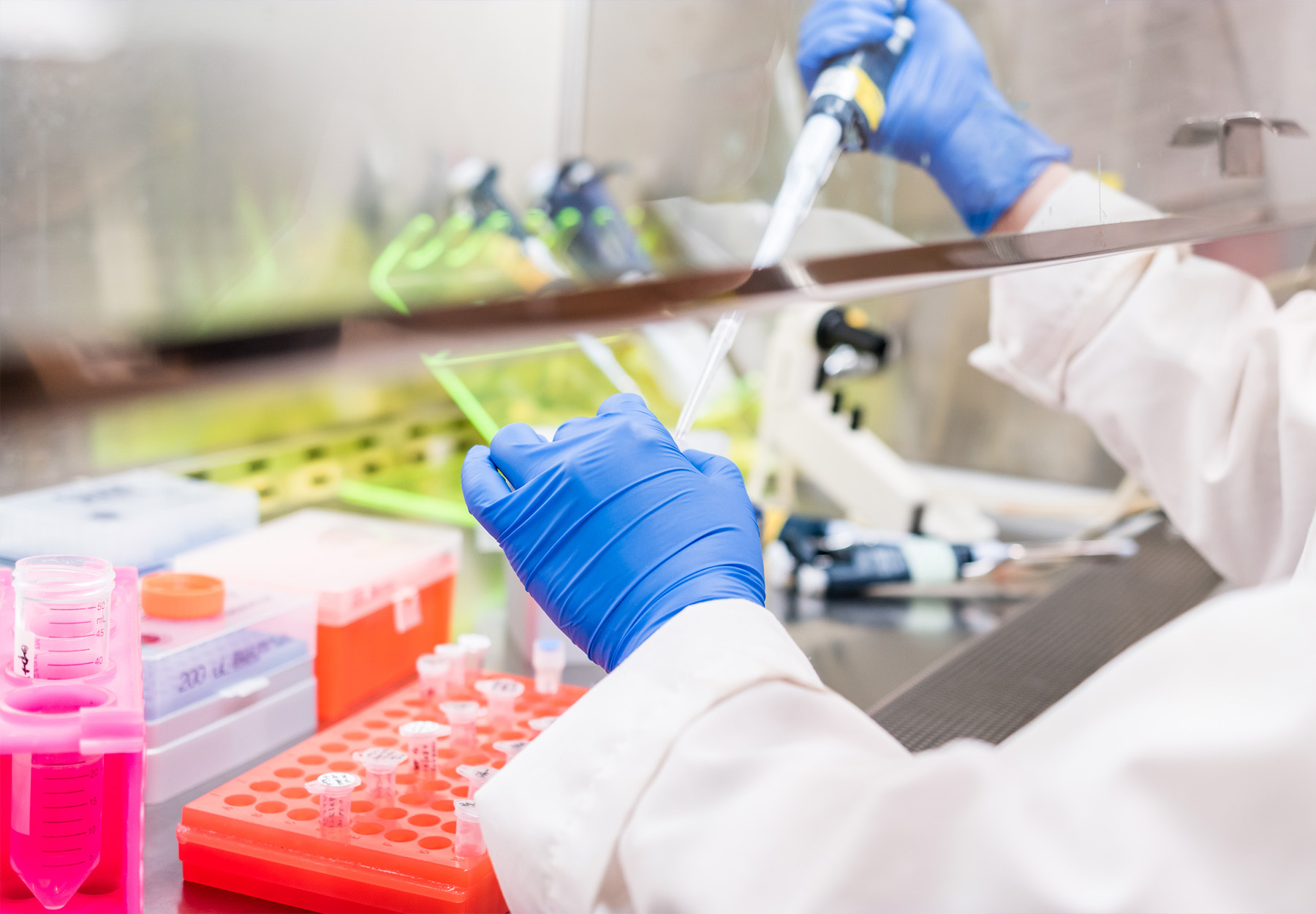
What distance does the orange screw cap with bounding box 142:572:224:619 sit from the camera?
91cm

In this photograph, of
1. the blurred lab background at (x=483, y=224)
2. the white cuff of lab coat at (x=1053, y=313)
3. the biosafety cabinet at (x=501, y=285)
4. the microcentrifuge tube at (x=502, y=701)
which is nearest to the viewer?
the blurred lab background at (x=483, y=224)

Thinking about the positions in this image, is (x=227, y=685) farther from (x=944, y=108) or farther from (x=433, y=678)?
(x=944, y=108)

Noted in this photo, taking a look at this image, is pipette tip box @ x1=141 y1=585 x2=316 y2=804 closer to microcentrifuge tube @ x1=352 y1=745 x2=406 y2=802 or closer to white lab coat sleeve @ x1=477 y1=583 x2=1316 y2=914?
microcentrifuge tube @ x1=352 y1=745 x2=406 y2=802

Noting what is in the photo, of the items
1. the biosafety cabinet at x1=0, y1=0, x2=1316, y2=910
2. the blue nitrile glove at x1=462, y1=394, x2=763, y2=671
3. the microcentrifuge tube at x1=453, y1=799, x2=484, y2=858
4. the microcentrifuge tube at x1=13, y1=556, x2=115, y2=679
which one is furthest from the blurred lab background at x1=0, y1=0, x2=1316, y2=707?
the microcentrifuge tube at x1=453, y1=799, x2=484, y2=858

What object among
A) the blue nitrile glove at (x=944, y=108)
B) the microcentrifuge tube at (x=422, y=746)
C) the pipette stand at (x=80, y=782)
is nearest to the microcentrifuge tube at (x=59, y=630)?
the pipette stand at (x=80, y=782)

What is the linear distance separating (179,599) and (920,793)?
25.9 inches

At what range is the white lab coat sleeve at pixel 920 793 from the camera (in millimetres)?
511

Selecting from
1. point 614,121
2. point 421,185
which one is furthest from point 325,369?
point 614,121

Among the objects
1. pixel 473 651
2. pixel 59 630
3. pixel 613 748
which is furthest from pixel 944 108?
pixel 59 630

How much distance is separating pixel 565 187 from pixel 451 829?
5.39 ft

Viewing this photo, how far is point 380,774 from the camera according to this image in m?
0.80

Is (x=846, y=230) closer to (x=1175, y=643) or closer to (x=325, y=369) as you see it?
(x=1175, y=643)

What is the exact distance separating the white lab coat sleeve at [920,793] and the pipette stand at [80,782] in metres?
0.22

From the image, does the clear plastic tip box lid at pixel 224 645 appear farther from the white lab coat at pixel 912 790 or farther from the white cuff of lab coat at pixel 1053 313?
the white cuff of lab coat at pixel 1053 313
